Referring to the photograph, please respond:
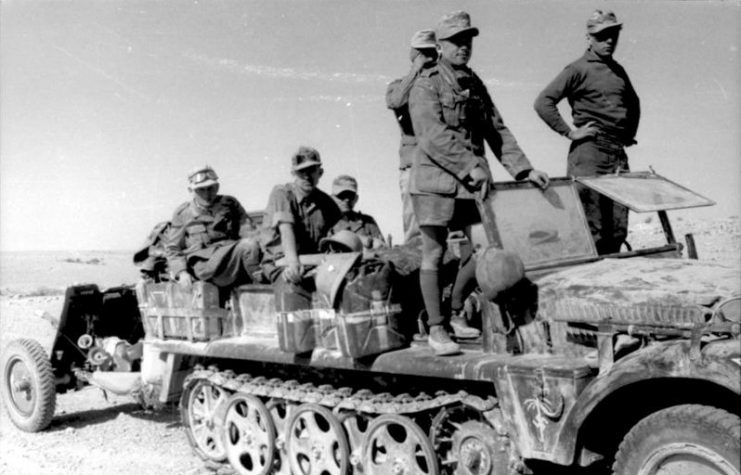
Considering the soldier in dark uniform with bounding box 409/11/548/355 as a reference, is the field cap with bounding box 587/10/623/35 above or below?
above

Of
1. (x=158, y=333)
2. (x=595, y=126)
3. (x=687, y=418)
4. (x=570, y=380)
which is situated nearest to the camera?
(x=687, y=418)

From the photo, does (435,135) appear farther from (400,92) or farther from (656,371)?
(656,371)

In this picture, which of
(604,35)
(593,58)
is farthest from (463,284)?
(604,35)

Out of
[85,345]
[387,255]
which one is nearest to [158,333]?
[85,345]

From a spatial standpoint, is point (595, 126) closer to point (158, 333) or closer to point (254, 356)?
point (254, 356)

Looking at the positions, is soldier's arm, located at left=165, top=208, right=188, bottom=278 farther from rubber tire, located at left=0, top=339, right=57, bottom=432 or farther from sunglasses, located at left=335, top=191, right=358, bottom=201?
rubber tire, located at left=0, top=339, right=57, bottom=432

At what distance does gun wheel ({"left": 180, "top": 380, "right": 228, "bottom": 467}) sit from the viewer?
6.88m

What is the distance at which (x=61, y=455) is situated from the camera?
25.1 feet

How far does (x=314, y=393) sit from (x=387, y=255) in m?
1.16

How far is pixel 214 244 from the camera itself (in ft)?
24.3

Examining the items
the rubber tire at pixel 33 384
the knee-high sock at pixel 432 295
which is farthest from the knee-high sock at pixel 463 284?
the rubber tire at pixel 33 384

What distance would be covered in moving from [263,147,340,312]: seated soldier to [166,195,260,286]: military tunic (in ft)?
1.13

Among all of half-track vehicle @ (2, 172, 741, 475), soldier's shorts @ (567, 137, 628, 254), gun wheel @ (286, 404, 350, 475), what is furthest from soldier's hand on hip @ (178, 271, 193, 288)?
soldier's shorts @ (567, 137, 628, 254)

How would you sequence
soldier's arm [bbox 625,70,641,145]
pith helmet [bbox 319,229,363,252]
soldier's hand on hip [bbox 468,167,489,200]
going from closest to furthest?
soldier's hand on hip [bbox 468,167,489,200] → pith helmet [bbox 319,229,363,252] → soldier's arm [bbox 625,70,641,145]
